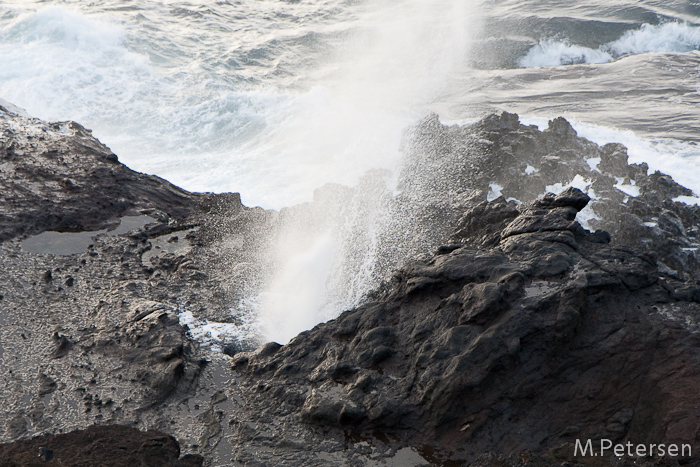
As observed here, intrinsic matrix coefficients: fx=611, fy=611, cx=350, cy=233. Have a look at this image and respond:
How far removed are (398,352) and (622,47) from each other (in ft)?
57.7

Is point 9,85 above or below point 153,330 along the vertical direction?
above

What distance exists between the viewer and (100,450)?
19.7 feet

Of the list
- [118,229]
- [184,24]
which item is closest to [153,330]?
[118,229]

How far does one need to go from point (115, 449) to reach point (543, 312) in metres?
4.55

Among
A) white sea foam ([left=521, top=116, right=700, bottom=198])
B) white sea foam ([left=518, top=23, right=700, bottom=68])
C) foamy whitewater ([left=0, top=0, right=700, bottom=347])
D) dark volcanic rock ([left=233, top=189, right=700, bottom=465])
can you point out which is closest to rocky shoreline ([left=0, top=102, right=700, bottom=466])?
dark volcanic rock ([left=233, top=189, right=700, bottom=465])

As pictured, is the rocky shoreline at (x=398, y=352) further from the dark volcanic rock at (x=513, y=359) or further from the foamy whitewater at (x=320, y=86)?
the foamy whitewater at (x=320, y=86)

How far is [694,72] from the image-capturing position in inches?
676

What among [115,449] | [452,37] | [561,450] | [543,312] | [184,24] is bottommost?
[561,450]

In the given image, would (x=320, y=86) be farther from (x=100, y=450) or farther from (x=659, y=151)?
(x=100, y=450)

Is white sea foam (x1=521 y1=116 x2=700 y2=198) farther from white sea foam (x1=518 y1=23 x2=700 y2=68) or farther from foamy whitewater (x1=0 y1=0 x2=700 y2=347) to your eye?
white sea foam (x1=518 y1=23 x2=700 y2=68)

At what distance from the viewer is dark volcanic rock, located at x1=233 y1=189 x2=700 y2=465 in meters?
5.92

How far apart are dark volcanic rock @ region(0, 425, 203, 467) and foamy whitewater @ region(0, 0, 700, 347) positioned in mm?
1957

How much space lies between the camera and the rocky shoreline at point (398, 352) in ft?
19.7

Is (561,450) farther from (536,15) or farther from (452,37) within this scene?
(536,15)
